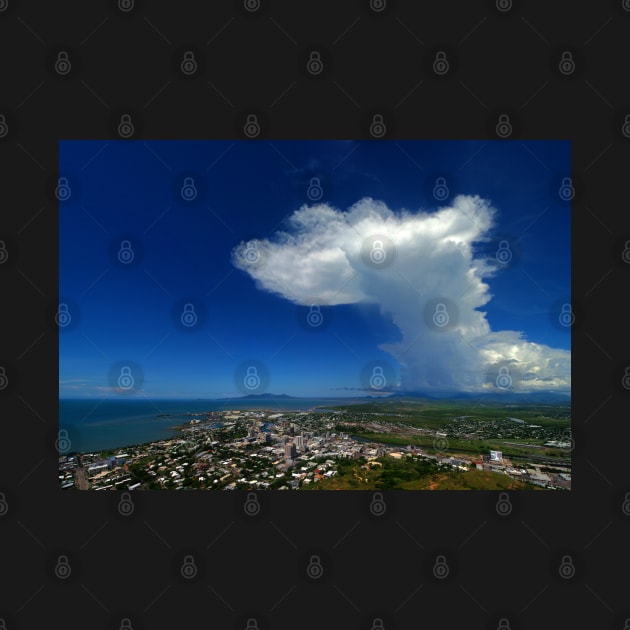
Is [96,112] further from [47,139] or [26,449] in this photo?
[26,449]

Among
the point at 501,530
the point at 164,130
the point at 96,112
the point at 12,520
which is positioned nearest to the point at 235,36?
the point at 164,130

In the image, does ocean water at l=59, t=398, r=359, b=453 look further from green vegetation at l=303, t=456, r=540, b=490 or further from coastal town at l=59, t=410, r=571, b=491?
green vegetation at l=303, t=456, r=540, b=490

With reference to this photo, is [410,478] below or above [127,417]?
below

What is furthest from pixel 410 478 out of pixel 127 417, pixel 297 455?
pixel 127 417

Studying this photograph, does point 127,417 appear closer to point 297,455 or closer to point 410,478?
point 297,455

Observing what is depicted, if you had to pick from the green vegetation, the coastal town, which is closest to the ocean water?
the coastal town

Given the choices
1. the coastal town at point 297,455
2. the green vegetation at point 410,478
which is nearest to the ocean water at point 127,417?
the coastal town at point 297,455
